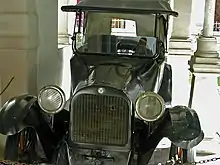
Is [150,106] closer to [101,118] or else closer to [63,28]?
[101,118]

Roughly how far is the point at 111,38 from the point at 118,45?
0.28 ft

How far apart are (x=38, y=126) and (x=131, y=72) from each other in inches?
29.2

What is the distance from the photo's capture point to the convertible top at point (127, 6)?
3244mm

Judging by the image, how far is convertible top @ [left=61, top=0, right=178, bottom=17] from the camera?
3244mm

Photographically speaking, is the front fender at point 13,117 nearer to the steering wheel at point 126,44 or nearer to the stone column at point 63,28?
the steering wheel at point 126,44

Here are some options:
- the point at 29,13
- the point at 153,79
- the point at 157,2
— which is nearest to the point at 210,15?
the point at 157,2

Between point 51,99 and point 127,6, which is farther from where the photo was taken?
point 127,6

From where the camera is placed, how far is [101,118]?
2.68 m

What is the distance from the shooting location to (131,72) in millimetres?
3094

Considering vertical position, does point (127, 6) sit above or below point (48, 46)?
above

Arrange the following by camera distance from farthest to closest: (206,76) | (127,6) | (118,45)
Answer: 1. (206,76)
2. (118,45)
3. (127,6)

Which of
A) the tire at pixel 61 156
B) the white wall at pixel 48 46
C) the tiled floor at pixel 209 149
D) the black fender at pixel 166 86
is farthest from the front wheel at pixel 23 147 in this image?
the tiled floor at pixel 209 149

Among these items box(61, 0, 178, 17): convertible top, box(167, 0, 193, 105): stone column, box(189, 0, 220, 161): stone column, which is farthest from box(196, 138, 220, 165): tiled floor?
box(61, 0, 178, 17): convertible top

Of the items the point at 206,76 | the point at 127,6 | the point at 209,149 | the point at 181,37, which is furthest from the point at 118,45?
the point at 181,37
